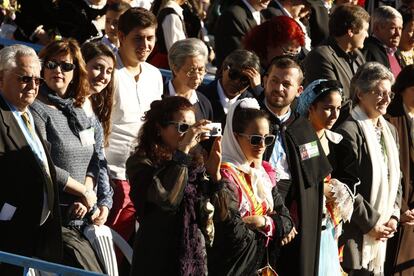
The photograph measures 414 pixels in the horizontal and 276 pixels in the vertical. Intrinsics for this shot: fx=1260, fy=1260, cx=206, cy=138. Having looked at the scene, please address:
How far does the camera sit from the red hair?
31.9 ft

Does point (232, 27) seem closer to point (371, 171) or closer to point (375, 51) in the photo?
point (375, 51)

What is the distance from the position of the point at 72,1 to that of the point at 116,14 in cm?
49

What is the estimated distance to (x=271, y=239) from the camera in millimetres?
7617

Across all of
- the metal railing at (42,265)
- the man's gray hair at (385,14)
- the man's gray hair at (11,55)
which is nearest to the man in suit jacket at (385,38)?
the man's gray hair at (385,14)

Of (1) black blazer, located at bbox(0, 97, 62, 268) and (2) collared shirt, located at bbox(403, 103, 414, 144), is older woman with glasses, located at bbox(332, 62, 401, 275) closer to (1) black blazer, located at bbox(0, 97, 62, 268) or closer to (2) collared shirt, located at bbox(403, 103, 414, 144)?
(2) collared shirt, located at bbox(403, 103, 414, 144)

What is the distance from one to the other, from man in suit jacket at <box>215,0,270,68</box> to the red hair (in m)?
0.86

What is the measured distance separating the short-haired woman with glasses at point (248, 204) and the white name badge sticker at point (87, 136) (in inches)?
31.9

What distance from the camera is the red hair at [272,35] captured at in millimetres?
9727

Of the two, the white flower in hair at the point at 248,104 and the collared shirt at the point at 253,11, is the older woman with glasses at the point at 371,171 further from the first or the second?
the collared shirt at the point at 253,11

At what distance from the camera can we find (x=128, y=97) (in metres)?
8.63

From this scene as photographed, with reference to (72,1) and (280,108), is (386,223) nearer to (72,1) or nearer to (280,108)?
(280,108)

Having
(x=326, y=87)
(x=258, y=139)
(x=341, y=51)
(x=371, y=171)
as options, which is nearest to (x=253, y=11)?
(x=341, y=51)

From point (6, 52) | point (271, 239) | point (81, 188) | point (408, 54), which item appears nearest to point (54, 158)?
point (81, 188)

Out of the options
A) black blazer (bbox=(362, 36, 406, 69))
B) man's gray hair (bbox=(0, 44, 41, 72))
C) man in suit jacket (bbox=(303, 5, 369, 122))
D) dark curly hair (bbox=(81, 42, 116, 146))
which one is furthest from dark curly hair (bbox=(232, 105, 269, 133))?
black blazer (bbox=(362, 36, 406, 69))
